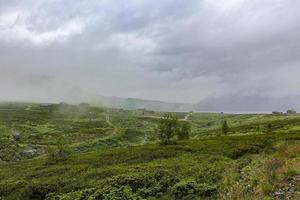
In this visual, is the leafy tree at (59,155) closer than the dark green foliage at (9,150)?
Yes

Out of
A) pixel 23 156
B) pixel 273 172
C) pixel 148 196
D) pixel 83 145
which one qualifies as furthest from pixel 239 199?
pixel 83 145

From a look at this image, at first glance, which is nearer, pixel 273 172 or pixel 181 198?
pixel 273 172

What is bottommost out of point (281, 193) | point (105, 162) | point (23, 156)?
point (23, 156)

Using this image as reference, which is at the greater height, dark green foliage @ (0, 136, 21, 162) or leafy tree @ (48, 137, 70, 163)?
leafy tree @ (48, 137, 70, 163)

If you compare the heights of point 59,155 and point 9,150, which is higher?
point 59,155

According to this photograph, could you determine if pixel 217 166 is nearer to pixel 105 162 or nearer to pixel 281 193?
pixel 281 193

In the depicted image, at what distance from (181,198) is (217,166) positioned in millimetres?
12710

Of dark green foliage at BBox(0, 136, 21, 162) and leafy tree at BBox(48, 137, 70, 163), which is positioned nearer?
leafy tree at BBox(48, 137, 70, 163)

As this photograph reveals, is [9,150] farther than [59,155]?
Yes

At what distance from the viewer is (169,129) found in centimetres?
10262

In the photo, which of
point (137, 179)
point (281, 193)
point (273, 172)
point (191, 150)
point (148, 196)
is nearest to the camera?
→ point (281, 193)

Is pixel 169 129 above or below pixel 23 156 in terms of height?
above

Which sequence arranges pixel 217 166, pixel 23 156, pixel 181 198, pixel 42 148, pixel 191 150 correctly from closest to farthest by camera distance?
pixel 181 198
pixel 217 166
pixel 191 150
pixel 23 156
pixel 42 148

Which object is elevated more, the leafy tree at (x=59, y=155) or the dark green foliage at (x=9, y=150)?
the leafy tree at (x=59, y=155)
